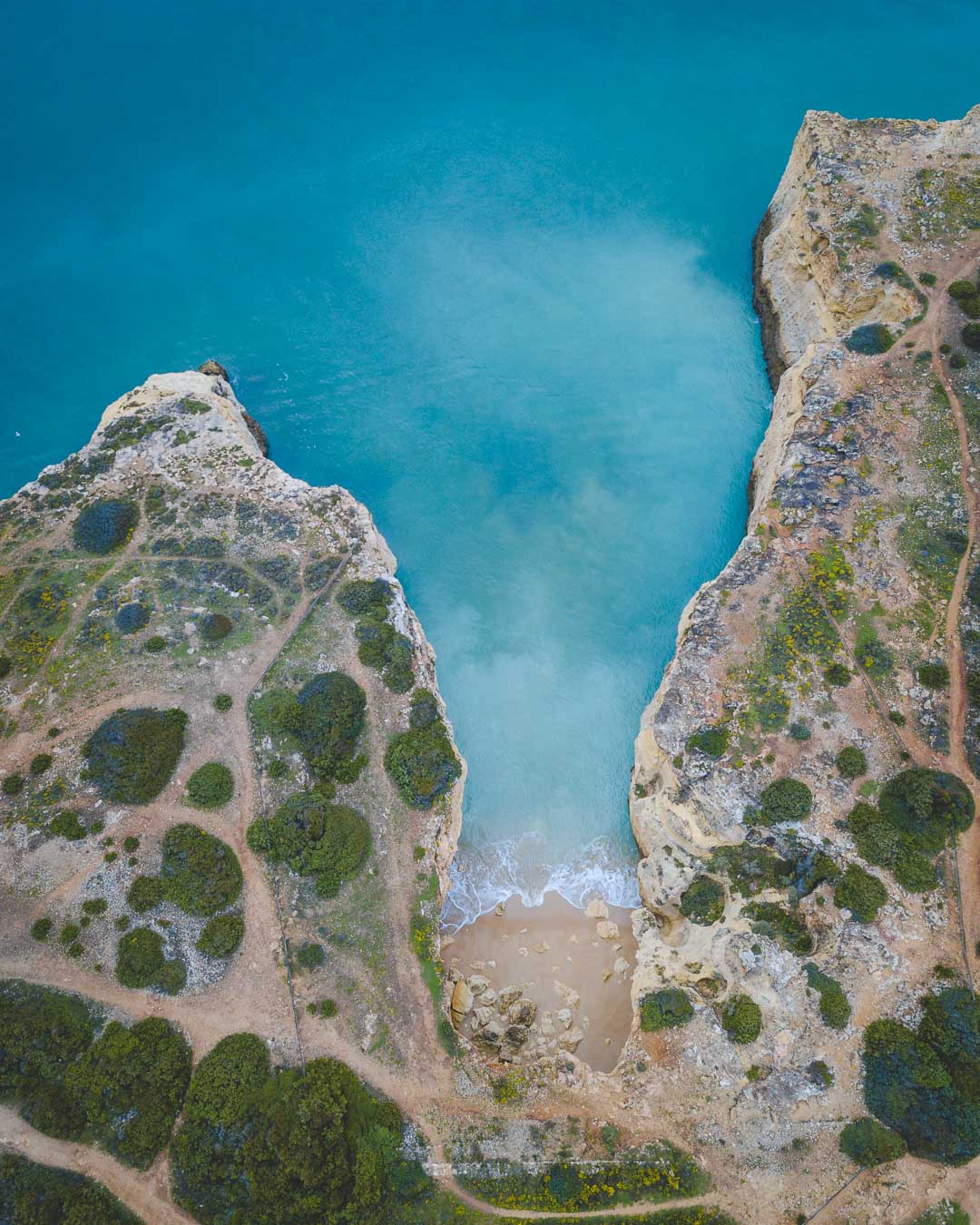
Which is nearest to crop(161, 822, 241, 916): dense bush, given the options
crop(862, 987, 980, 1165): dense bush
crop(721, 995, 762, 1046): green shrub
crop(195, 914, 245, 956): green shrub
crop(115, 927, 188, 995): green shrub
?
crop(195, 914, 245, 956): green shrub

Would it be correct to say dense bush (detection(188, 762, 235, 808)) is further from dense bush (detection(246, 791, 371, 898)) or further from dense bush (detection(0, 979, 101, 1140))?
dense bush (detection(0, 979, 101, 1140))

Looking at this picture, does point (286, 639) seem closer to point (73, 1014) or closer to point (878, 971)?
point (73, 1014)

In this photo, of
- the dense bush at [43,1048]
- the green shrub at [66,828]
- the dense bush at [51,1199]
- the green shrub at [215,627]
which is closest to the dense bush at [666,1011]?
the dense bush at [51,1199]

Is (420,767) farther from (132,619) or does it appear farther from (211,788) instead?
(132,619)

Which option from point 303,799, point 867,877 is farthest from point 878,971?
point 303,799

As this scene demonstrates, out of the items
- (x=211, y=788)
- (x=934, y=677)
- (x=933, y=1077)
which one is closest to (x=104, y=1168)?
(x=211, y=788)
